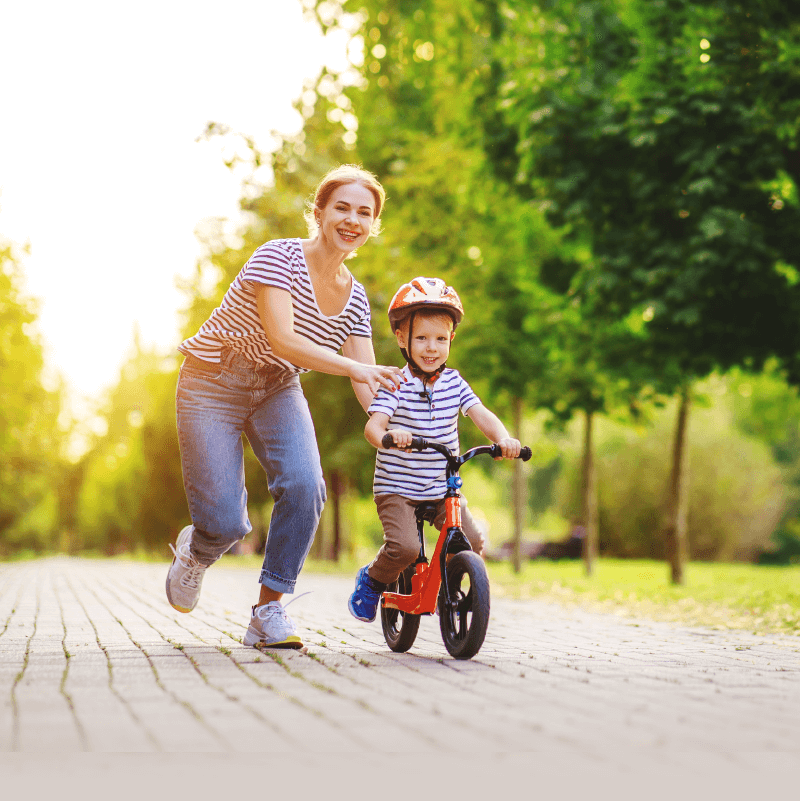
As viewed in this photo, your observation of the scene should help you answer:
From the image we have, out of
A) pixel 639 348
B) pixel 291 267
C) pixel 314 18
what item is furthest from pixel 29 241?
pixel 291 267

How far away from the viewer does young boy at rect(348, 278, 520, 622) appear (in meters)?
5.30

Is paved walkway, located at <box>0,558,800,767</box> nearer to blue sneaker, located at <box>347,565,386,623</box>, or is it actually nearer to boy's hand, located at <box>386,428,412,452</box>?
blue sneaker, located at <box>347,565,386,623</box>

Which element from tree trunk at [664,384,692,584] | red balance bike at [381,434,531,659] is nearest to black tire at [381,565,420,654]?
red balance bike at [381,434,531,659]

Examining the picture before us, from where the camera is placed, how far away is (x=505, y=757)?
9.78ft

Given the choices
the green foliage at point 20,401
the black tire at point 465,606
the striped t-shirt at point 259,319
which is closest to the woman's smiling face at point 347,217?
the striped t-shirt at point 259,319

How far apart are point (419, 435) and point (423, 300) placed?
658 mm

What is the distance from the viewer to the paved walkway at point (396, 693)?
317 centimetres

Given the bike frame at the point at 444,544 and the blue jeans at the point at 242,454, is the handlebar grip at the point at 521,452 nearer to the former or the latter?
the bike frame at the point at 444,544

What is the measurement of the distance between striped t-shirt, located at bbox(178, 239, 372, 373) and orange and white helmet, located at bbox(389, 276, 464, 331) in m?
0.25

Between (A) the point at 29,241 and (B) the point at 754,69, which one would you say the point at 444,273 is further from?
(A) the point at 29,241

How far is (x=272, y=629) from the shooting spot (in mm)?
5359

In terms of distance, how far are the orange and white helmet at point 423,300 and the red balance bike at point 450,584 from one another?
0.70 metres

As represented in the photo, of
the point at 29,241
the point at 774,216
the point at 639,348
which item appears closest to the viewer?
the point at 774,216

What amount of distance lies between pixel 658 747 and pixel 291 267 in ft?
9.51
